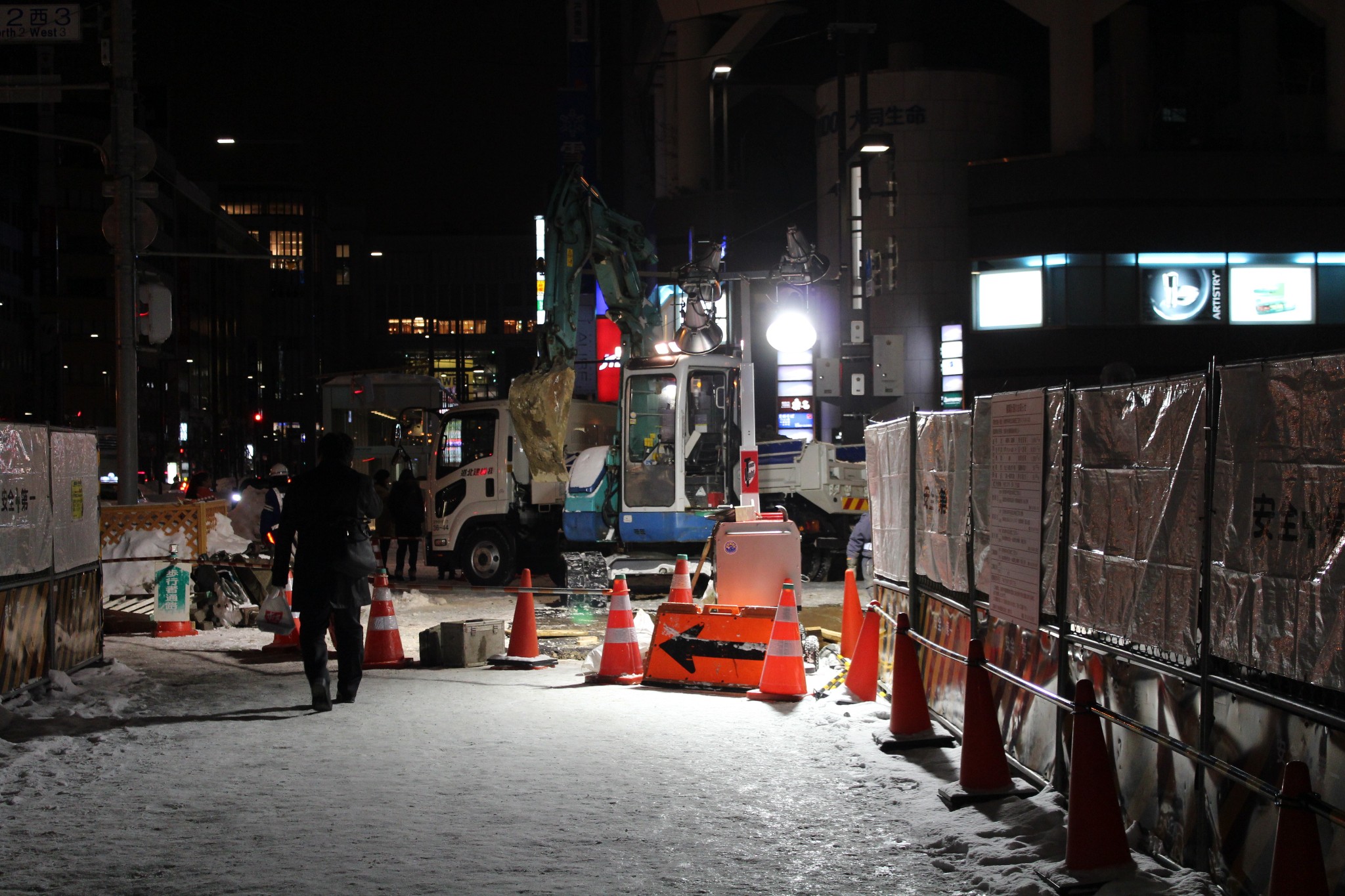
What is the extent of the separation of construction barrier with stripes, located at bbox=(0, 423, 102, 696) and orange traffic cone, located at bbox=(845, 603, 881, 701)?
6353 millimetres

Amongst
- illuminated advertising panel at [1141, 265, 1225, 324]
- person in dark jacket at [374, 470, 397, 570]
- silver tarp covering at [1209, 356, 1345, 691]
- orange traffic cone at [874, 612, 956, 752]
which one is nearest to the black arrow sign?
orange traffic cone at [874, 612, 956, 752]

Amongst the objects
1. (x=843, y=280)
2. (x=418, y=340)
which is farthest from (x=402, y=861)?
(x=418, y=340)

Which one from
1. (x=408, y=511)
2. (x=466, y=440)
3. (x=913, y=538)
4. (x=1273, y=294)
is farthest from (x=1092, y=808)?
(x=1273, y=294)

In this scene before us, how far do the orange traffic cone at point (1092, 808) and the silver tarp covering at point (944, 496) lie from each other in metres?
2.92

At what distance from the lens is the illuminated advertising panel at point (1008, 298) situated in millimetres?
38000

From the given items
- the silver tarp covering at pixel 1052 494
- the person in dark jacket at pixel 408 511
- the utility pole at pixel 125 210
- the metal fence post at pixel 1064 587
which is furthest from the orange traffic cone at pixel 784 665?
the person in dark jacket at pixel 408 511

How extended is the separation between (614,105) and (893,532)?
61.7 m

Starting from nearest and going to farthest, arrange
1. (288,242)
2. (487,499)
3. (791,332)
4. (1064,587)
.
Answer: (1064,587) < (487,499) < (791,332) < (288,242)

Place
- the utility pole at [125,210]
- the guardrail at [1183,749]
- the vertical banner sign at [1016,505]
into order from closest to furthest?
1. the guardrail at [1183,749]
2. the vertical banner sign at [1016,505]
3. the utility pole at [125,210]

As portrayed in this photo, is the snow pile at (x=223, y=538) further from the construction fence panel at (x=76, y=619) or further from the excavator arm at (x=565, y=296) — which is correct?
the construction fence panel at (x=76, y=619)

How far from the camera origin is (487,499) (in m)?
22.2

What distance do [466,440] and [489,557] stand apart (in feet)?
6.71

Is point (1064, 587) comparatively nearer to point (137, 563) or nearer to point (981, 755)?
point (981, 755)

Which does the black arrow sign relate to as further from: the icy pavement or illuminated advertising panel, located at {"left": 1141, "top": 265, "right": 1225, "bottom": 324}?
illuminated advertising panel, located at {"left": 1141, "top": 265, "right": 1225, "bottom": 324}
